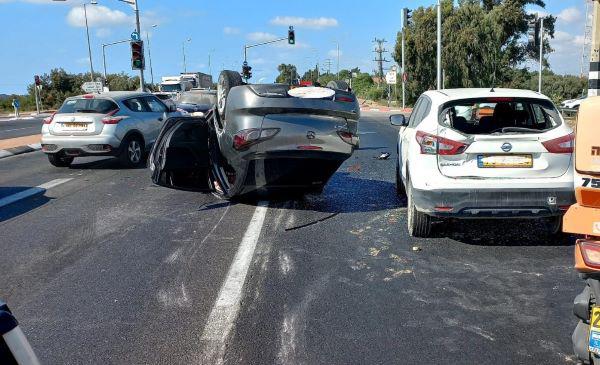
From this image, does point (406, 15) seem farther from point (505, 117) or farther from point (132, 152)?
point (505, 117)

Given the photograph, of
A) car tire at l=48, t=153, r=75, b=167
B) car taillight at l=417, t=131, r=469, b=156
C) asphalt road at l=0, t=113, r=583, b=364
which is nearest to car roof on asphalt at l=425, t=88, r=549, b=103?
car taillight at l=417, t=131, r=469, b=156

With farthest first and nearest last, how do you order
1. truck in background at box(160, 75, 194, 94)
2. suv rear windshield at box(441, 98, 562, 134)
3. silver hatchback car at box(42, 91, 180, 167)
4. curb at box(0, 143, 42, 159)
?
1. truck in background at box(160, 75, 194, 94)
2. curb at box(0, 143, 42, 159)
3. silver hatchback car at box(42, 91, 180, 167)
4. suv rear windshield at box(441, 98, 562, 134)

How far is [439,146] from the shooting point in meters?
5.90

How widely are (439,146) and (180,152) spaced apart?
4.05m

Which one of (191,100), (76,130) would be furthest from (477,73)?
(76,130)

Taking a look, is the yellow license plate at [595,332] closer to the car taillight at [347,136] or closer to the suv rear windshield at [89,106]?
the car taillight at [347,136]

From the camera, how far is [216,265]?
555cm

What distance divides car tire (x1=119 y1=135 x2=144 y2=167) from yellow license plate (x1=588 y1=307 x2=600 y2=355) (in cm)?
1127

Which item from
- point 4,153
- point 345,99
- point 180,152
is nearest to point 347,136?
point 345,99

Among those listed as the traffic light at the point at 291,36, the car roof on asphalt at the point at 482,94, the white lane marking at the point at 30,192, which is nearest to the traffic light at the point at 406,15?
the traffic light at the point at 291,36

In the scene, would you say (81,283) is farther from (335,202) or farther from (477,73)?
(477,73)

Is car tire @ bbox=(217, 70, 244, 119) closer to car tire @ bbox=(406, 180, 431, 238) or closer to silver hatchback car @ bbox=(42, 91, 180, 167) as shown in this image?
car tire @ bbox=(406, 180, 431, 238)

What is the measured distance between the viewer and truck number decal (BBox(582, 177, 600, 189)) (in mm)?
2809

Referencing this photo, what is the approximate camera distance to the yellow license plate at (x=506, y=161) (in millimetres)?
5754
